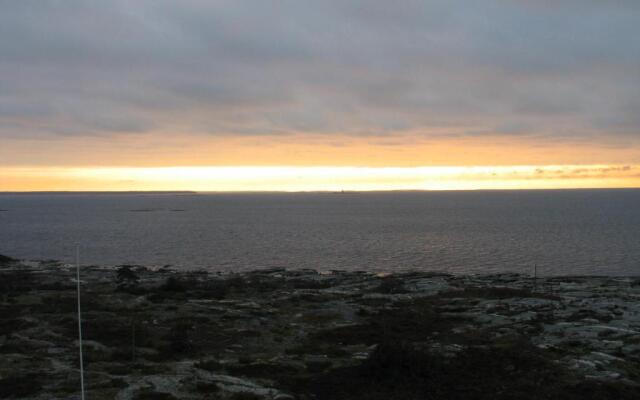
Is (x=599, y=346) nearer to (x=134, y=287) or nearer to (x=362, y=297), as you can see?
(x=362, y=297)

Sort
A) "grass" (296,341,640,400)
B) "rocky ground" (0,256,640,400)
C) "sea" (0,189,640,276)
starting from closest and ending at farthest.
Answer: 1. "grass" (296,341,640,400)
2. "rocky ground" (0,256,640,400)
3. "sea" (0,189,640,276)

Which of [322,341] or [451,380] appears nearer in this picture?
[451,380]

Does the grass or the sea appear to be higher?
the grass

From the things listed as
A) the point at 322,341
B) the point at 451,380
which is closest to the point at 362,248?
the point at 322,341

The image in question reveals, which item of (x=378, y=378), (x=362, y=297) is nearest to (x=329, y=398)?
(x=378, y=378)

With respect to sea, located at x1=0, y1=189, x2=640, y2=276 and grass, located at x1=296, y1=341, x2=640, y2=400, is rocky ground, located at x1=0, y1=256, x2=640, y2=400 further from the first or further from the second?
sea, located at x1=0, y1=189, x2=640, y2=276

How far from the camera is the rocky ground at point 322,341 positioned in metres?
19.7

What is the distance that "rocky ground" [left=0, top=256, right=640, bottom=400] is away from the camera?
776 inches

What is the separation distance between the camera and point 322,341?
92.4ft

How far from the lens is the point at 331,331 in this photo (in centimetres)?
3003

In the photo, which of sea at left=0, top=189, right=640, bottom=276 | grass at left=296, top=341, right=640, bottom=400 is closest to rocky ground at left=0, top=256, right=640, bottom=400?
grass at left=296, top=341, right=640, bottom=400

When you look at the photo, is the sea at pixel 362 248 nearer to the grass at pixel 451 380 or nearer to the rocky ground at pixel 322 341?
the rocky ground at pixel 322 341

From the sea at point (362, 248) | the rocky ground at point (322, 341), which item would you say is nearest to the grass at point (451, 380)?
the rocky ground at point (322, 341)

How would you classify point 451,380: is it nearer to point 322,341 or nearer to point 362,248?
point 322,341
